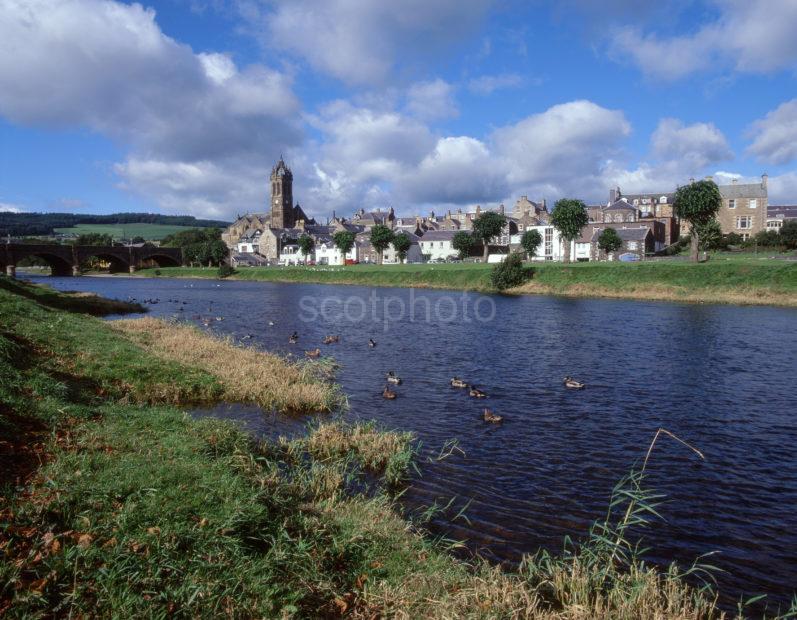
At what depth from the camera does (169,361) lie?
19797 mm

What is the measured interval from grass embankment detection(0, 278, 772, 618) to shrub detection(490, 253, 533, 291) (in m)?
61.5

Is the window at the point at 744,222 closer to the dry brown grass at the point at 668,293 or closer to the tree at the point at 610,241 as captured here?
the tree at the point at 610,241

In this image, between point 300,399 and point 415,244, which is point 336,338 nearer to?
point 300,399

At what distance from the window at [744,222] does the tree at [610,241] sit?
36236mm

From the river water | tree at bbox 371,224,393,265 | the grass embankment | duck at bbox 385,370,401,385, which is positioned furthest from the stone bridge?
the grass embankment

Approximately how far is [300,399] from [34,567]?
1168 centimetres

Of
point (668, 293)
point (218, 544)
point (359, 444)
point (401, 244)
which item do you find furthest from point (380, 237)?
point (218, 544)

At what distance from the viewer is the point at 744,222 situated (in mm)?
117312

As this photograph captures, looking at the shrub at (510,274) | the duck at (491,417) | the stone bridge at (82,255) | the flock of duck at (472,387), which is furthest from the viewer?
the stone bridge at (82,255)

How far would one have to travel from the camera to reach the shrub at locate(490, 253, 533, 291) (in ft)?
239

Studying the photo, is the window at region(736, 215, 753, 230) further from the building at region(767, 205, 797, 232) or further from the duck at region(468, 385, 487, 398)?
the duck at region(468, 385, 487, 398)

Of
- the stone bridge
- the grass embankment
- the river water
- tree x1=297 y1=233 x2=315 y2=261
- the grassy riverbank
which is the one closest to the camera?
the grass embankment

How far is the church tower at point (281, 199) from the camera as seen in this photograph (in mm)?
195125

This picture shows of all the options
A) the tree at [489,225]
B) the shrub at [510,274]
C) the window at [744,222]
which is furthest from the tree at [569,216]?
the window at [744,222]
